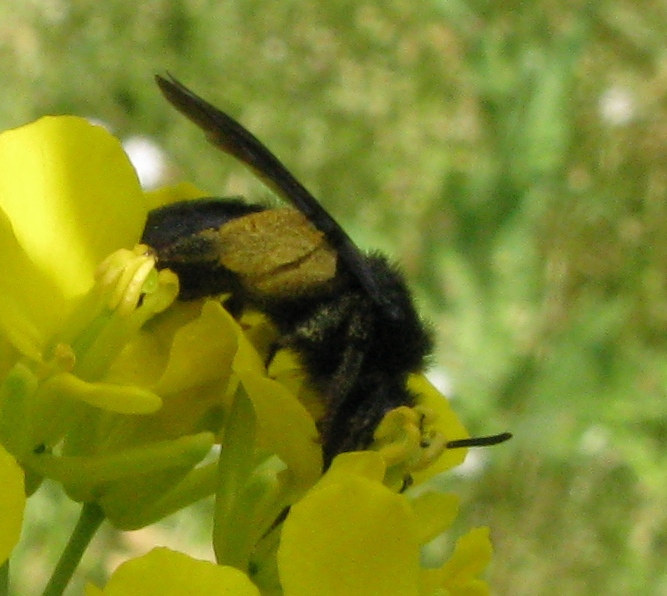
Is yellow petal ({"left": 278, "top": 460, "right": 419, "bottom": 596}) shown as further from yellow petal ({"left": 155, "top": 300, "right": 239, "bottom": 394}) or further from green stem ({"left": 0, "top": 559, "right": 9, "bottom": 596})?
green stem ({"left": 0, "top": 559, "right": 9, "bottom": 596})

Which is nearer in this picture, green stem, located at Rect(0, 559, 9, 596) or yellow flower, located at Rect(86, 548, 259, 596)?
yellow flower, located at Rect(86, 548, 259, 596)

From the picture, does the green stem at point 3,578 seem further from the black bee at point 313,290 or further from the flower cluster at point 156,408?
the black bee at point 313,290

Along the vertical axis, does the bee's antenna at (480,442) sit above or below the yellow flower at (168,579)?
below

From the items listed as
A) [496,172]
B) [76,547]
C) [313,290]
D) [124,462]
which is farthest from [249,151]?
[496,172]

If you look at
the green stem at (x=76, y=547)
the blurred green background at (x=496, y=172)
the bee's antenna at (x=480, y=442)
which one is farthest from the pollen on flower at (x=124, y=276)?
the blurred green background at (x=496, y=172)

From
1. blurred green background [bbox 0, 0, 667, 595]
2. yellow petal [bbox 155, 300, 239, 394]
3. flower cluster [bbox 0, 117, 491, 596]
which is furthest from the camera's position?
blurred green background [bbox 0, 0, 667, 595]

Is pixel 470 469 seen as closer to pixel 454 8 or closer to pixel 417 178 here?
pixel 417 178

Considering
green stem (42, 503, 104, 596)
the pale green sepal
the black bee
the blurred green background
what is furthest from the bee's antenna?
the blurred green background
